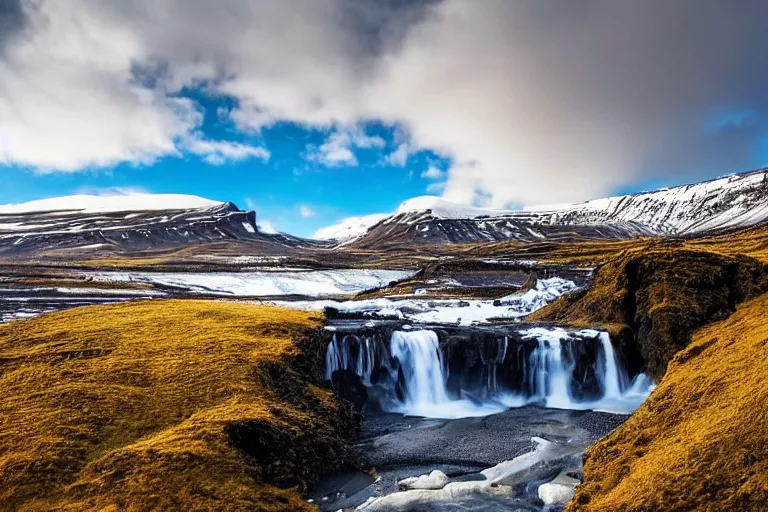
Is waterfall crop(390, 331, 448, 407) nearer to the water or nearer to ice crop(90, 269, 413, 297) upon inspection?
the water

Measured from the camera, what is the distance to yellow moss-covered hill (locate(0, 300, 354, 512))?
14430mm

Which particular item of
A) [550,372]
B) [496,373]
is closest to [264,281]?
[496,373]

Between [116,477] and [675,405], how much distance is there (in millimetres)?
17375

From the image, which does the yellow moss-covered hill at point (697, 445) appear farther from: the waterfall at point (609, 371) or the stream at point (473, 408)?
the waterfall at point (609, 371)

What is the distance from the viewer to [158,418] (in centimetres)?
1798

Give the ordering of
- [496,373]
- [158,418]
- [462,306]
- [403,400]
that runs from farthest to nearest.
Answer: [462,306], [496,373], [403,400], [158,418]

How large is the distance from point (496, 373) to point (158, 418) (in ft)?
69.9

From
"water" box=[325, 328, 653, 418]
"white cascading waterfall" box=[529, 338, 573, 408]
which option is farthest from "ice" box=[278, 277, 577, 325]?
"white cascading waterfall" box=[529, 338, 573, 408]

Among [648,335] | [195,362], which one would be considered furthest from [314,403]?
[648,335]

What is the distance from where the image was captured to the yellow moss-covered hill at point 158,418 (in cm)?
1443

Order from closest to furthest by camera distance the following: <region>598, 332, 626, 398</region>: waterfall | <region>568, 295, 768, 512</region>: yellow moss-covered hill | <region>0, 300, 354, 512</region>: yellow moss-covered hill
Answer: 1. <region>568, 295, 768, 512</region>: yellow moss-covered hill
2. <region>0, 300, 354, 512</region>: yellow moss-covered hill
3. <region>598, 332, 626, 398</region>: waterfall

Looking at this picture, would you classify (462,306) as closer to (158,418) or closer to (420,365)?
(420,365)

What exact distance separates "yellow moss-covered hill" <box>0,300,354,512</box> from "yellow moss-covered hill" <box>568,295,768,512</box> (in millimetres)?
9866

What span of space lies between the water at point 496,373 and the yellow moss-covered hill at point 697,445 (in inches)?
494
